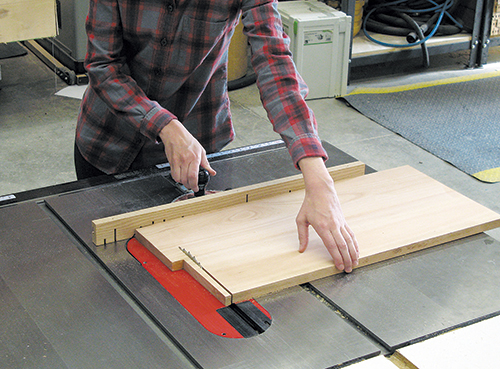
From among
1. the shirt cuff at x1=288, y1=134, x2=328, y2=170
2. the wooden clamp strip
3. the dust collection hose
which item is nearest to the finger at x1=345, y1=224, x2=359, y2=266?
the shirt cuff at x1=288, y1=134, x2=328, y2=170

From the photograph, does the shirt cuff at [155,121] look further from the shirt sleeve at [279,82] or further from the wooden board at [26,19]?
the wooden board at [26,19]

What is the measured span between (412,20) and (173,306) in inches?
137

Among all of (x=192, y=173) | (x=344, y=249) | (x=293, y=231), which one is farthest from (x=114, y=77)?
(x=344, y=249)

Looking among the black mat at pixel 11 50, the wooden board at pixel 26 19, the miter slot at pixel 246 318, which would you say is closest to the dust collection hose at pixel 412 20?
the wooden board at pixel 26 19

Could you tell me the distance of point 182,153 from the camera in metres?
1.25

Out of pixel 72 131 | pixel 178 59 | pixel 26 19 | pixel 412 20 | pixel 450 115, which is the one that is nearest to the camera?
pixel 178 59

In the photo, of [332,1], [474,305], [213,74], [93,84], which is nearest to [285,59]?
[213,74]

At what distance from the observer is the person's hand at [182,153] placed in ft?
4.09

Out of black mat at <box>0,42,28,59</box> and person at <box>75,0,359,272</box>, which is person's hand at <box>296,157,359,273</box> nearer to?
person at <box>75,0,359,272</box>

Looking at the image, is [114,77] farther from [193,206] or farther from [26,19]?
[26,19]

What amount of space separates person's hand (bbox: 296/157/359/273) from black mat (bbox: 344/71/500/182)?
1912 millimetres

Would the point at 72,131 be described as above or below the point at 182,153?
below

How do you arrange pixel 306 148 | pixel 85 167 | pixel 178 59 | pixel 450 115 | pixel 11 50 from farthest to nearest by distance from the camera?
pixel 11 50
pixel 450 115
pixel 85 167
pixel 178 59
pixel 306 148

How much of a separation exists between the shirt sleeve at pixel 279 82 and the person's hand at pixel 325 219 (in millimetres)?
47
